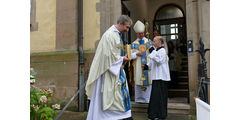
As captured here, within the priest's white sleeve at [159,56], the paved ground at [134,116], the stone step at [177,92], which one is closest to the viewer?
the priest's white sleeve at [159,56]

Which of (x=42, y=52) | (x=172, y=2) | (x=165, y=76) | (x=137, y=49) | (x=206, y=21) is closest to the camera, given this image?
(x=165, y=76)

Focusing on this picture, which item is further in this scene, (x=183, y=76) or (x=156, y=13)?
(x=156, y=13)

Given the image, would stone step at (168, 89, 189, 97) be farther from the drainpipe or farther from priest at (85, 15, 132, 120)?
priest at (85, 15, 132, 120)

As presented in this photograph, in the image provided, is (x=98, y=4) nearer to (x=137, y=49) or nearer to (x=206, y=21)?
(x=137, y=49)

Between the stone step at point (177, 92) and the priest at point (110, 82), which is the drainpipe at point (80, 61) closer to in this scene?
the priest at point (110, 82)

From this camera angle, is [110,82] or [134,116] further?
[134,116]

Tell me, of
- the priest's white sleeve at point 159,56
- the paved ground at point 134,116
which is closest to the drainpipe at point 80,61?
the paved ground at point 134,116

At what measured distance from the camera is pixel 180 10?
9.84 metres

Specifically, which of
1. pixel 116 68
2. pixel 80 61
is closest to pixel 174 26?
pixel 80 61

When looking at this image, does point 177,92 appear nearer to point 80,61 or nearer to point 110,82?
point 80,61

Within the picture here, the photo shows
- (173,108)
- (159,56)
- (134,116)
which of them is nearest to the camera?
(159,56)

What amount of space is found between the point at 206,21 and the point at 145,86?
2.09 meters

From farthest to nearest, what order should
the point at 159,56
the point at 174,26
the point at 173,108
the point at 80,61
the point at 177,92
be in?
1. the point at 174,26
2. the point at 177,92
3. the point at 80,61
4. the point at 173,108
5. the point at 159,56

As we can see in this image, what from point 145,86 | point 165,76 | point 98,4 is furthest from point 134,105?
point 98,4
